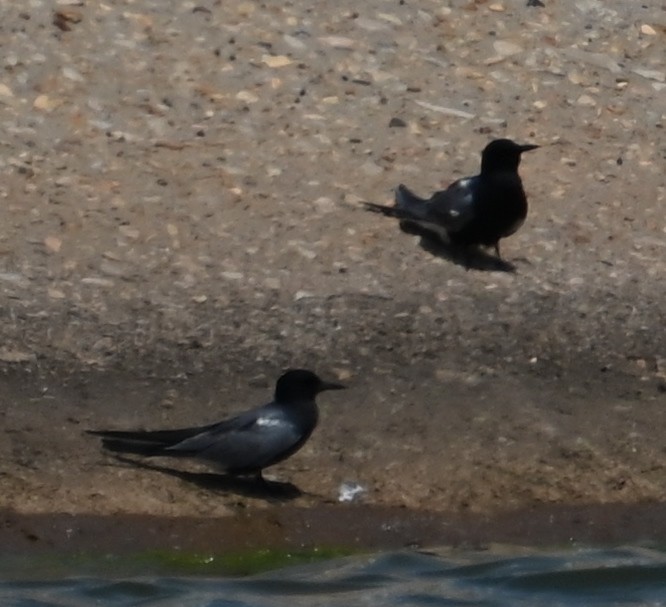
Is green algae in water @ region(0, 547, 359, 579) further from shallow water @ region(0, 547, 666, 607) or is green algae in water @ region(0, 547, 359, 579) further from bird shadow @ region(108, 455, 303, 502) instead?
bird shadow @ region(108, 455, 303, 502)

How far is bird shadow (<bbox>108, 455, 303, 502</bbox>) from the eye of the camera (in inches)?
301

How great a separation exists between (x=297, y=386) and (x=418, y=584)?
3.45 feet

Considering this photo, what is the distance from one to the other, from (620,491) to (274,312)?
1.95 meters

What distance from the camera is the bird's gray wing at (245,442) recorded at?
7.56m

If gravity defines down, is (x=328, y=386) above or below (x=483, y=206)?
below

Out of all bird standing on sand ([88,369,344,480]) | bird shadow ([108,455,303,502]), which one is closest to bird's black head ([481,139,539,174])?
bird standing on sand ([88,369,344,480])

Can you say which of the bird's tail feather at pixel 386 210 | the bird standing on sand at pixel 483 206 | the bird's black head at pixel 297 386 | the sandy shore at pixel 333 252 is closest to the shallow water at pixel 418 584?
the sandy shore at pixel 333 252

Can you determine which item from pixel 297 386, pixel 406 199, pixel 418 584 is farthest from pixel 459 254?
pixel 418 584

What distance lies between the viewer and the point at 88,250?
930cm

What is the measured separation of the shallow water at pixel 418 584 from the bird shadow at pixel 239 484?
511 millimetres

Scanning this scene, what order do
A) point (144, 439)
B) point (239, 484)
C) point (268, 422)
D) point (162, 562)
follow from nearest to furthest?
point (162, 562), point (144, 439), point (268, 422), point (239, 484)

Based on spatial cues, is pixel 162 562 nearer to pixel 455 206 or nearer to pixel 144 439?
pixel 144 439

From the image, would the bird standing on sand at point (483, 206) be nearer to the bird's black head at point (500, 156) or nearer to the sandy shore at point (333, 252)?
the bird's black head at point (500, 156)

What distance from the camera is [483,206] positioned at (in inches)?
377
